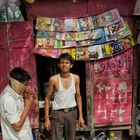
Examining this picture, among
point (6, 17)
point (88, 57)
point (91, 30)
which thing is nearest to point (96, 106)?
point (88, 57)

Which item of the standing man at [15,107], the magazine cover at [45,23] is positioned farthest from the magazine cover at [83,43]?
the standing man at [15,107]

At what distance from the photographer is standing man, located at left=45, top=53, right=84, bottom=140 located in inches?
233

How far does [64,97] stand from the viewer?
233 inches

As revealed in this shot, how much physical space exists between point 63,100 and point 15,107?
1.64m

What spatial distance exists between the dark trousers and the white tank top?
0.12 m

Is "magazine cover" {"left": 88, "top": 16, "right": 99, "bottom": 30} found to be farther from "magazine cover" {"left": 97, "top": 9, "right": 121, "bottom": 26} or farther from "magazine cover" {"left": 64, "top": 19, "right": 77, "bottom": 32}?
"magazine cover" {"left": 64, "top": 19, "right": 77, "bottom": 32}

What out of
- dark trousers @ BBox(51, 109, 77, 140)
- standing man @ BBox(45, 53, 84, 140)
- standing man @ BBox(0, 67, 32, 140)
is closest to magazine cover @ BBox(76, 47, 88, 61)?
standing man @ BBox(45, 53, 84, 140)

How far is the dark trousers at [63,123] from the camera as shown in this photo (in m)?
6.03

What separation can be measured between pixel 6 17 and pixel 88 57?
164 centimetres

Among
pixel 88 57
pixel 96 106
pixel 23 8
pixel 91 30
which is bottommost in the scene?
pixel 96 106

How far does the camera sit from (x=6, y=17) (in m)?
6.61

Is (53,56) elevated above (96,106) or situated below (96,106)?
above

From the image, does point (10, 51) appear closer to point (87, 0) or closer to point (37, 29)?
point (37, 29)

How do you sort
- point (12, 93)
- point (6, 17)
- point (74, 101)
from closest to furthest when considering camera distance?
1. point (12, 93)
2. point (74, 101)
3. point (6, 17)
